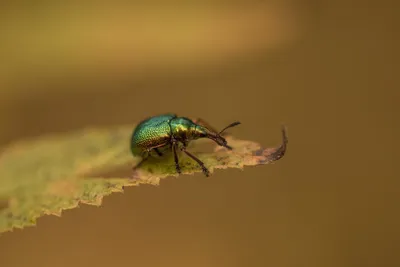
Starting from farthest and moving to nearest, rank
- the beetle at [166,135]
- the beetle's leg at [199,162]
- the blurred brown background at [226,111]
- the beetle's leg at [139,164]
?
the blurred brown background at [226,111] < the beetle at [166,135] < the beetle's leg at [139,164] < the beetle's leg at [199,162]

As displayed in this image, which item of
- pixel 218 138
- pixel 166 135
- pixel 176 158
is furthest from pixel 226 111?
pixel 176 158

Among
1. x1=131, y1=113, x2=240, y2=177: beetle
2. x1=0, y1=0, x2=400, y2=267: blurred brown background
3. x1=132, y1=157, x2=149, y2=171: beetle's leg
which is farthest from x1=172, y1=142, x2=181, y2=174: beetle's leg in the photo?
x1=0, y1=0, x2=400, y2=267: blurred brown background

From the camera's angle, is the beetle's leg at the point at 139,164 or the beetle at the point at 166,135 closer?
the beetle's leg at the point at 139,164

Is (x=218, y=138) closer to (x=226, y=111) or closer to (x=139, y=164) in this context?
(x=139, y=164)

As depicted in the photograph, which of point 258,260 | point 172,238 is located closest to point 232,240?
point 258,260

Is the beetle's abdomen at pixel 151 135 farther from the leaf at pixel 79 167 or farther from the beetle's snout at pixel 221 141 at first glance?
the beetle's snout at pixel 221 141

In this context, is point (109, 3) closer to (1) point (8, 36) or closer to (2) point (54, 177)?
(1) point (8, 36)

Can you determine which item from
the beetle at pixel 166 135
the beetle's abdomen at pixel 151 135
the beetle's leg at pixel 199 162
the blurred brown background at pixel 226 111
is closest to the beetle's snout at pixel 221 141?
the beetle at pixel 166 135
